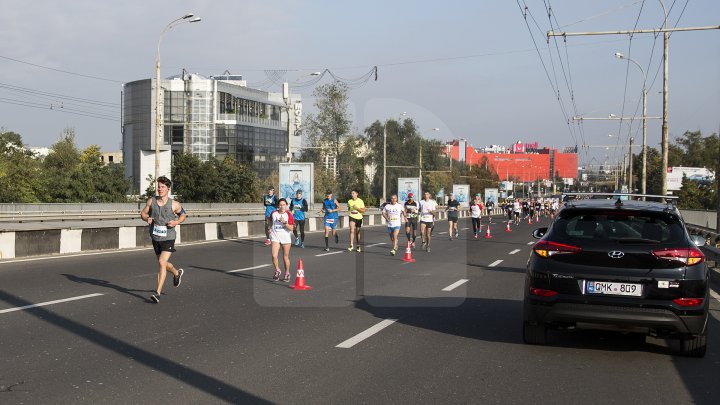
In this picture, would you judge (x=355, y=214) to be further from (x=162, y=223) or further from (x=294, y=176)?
(x=294, y=176)

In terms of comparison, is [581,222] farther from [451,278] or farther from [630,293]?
[451,278]

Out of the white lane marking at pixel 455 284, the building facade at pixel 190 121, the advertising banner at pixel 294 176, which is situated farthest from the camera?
the building facade at pixel 190 121

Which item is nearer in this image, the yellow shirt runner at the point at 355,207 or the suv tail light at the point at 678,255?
the suv tail light at the point at 678,255

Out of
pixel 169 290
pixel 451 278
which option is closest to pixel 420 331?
pixel 169 290

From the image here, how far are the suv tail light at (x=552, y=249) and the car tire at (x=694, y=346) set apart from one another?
1400 millimetres

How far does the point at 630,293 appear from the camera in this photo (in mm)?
6992

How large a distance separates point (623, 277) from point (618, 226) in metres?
0.65

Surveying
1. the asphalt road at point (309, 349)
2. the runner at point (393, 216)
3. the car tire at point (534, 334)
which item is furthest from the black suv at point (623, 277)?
the runner at point (393, 216)

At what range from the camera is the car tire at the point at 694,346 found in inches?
288

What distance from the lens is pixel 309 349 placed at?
24.6 ft

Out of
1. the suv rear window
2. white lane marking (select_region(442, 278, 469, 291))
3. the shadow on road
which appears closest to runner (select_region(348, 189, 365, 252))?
white lane marking (select_region(442, 278, 469, 291))

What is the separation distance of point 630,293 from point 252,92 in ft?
319

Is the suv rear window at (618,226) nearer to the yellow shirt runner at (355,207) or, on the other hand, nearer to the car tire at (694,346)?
the car tire at (694,346)

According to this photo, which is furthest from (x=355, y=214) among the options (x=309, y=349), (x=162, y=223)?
(x=309, y=349)
